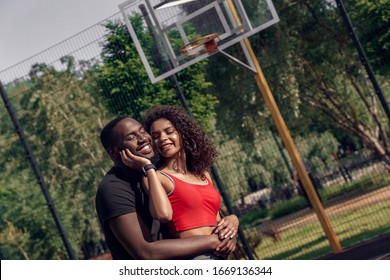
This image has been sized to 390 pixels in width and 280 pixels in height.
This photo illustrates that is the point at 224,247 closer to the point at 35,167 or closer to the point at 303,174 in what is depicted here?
the point at 303,174

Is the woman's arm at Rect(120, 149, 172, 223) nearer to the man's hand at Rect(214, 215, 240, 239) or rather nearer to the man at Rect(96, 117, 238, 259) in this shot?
the man at Rect(96, 117, 238, 259)

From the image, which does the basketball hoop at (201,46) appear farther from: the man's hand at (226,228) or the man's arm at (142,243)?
the man's arm at (142,243)

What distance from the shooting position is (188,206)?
3.44 m

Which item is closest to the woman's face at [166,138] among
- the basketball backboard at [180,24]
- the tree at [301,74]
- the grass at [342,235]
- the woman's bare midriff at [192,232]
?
the woman's bare midriff at [192,232]

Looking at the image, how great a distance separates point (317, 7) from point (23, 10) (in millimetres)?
12890

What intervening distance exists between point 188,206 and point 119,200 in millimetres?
303

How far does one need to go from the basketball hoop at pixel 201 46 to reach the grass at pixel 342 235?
2918mm

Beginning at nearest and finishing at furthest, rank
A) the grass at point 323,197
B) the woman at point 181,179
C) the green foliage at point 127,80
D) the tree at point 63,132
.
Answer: the woman at point 181,179 < the green foliage at point 127,80 < the tree at point 63,132 < the grass at point 323,197

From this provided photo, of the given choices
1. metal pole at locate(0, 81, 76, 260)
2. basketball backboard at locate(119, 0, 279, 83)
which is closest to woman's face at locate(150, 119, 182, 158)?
basketball backboard at locate(119, 0, 279, 83)

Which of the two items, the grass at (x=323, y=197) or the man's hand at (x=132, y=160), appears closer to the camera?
the man's hand at (x=132, y=160)

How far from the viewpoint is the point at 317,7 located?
43.2ft

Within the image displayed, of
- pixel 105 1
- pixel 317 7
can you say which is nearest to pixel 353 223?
pixel 317 7

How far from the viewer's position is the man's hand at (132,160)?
3418mm

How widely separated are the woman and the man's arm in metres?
0.07
